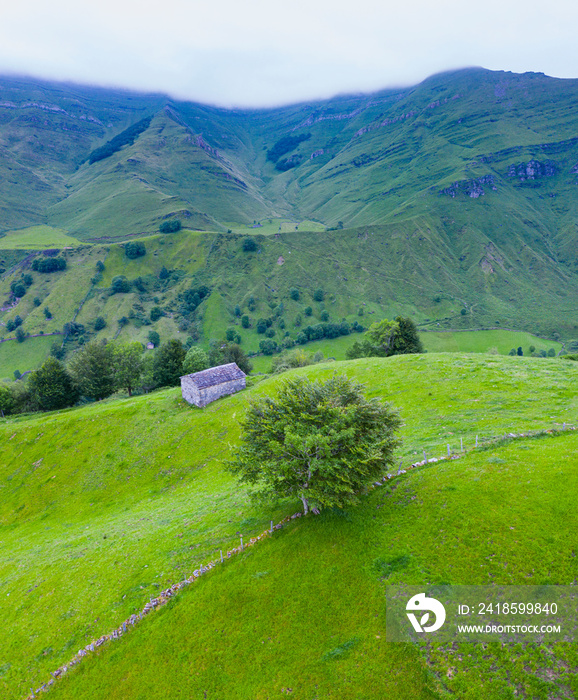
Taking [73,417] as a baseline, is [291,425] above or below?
above

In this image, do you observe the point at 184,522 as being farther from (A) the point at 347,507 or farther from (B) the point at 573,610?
(B) the point at 573,610

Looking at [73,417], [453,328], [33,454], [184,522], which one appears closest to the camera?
[184,522]

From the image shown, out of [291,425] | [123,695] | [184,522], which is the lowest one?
[184,522]

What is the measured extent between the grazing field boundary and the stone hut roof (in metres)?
37.6

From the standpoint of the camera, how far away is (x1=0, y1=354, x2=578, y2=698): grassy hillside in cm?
1681

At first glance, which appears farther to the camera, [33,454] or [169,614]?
[33,454]

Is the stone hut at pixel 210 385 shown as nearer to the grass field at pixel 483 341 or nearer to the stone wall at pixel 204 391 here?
the stone wall at pixel 204 391

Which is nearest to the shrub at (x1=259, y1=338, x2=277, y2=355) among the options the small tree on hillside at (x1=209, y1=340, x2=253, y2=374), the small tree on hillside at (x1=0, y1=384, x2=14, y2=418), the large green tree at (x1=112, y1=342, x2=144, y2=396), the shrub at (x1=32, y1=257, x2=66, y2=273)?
the small tree on hillside at (x1=209, y1=340, x2=253, y2=374)

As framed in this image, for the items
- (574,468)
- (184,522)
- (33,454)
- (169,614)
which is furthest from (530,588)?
(33,454)

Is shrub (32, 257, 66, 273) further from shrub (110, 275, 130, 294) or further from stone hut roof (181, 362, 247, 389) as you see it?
stone hut roof (181, 362, 247, 389)

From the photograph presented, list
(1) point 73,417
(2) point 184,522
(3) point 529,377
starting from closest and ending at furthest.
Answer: (2) point 184,522, (3) point 529,377, (1) point 73,417

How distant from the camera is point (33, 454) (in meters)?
51.5

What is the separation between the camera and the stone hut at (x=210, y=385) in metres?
58.0

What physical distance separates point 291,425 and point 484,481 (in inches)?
509
